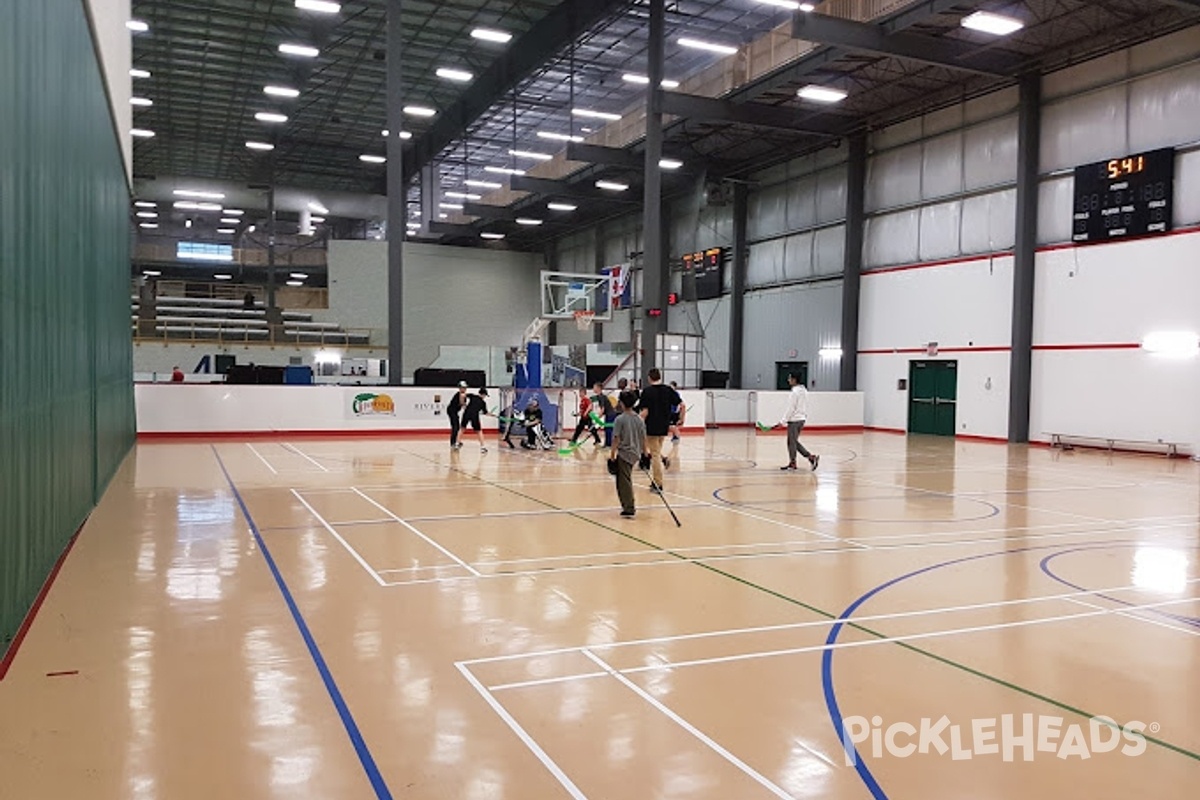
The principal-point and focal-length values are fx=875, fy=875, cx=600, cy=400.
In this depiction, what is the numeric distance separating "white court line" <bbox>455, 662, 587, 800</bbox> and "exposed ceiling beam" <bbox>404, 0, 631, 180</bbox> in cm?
2218

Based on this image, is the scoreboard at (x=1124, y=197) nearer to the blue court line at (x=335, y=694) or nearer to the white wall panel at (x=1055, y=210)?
the white wall panel at (x=1055, y=210)

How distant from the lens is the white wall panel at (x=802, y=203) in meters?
33.3

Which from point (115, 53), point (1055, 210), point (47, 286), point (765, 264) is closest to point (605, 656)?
point (47, 286)

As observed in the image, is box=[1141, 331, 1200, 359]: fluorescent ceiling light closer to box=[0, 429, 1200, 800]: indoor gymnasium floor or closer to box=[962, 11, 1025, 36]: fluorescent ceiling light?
box=[962, 11, 1025, 36]: fluorescent ceiling light

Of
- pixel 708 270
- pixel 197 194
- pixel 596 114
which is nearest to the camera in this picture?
pixel 596 114

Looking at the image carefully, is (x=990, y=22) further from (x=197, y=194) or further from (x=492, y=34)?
(x=197, y=194)

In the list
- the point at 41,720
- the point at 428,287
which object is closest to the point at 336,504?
the point at 41,720

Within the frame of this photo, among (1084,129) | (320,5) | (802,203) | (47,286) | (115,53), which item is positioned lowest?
(47,286)

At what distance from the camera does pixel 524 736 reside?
4.38m

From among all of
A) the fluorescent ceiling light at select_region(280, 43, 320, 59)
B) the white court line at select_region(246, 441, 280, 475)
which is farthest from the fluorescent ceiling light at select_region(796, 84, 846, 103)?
the white court line at select_region(246, 441, 280, 475)

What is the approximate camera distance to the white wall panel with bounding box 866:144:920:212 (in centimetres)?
2908

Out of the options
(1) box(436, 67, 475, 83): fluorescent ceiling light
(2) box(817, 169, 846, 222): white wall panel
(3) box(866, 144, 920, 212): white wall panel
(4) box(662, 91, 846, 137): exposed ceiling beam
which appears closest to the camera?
(4) box(662, 91, 846, 137): exposed ceiling beam

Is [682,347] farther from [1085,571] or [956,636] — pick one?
[956,636]

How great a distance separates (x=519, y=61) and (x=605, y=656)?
25650mm
